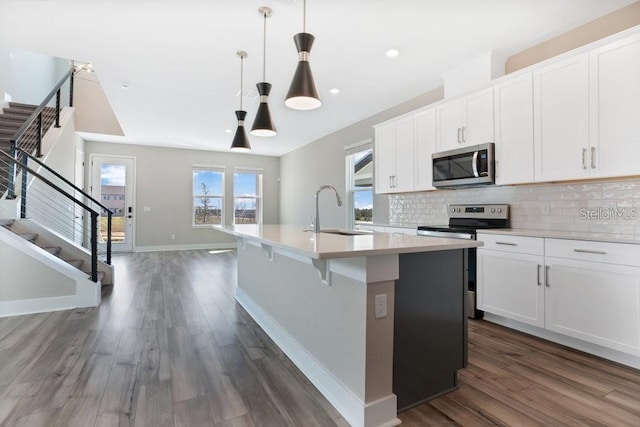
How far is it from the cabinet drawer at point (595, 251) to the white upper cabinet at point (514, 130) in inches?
26.9

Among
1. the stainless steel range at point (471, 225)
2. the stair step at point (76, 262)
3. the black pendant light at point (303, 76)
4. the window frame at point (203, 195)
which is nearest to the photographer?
the black pendant light at point (303, 76)

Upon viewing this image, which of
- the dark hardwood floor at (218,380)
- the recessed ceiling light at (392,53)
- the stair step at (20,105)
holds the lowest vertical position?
the dark hardwood floor at (218,380)

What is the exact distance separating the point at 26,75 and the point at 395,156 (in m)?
6.81

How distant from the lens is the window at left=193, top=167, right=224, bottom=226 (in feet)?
27.3

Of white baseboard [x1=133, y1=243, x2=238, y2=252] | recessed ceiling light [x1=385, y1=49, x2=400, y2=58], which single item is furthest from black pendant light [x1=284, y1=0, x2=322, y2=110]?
white baseboard [x1=133, y1=243, x2=238, y2=252]

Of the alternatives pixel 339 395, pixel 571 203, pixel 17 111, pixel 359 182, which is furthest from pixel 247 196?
pixel 339 395

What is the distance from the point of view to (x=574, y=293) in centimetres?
234

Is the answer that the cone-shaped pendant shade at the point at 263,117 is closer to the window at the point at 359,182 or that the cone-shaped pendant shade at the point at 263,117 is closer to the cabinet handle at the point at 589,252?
the cabinet handle at the point at 589,252

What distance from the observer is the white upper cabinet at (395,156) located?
4070 millimetres

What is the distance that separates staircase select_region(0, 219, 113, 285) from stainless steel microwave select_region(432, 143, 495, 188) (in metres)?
4.21

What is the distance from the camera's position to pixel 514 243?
2.72m

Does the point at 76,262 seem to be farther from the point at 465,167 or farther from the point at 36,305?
the point at 465,167

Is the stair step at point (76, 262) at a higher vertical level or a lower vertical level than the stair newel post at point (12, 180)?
lower

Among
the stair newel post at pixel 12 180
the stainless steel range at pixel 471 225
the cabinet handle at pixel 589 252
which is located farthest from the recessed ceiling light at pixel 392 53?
the stair newel post at pixel 12 180
